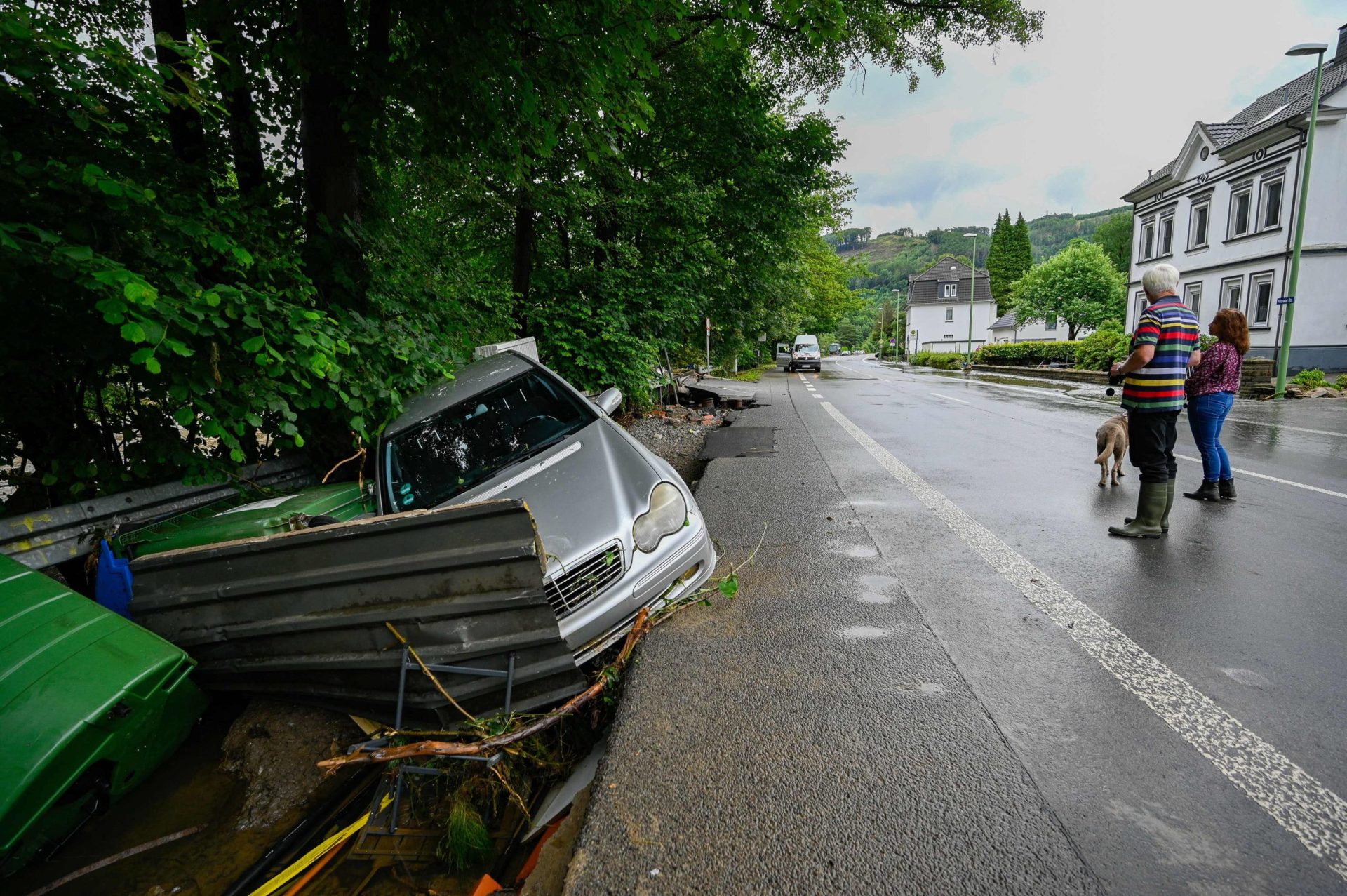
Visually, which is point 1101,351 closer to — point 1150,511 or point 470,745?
point 1150,511

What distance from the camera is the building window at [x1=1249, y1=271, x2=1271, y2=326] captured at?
2208cm

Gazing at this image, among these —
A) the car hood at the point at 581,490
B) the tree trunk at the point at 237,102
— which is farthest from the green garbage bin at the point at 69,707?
the tree trunk at the point at 237,102

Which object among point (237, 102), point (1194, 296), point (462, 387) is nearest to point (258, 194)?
point (237, 102)

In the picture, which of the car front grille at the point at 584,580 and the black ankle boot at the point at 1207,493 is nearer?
the car front grille at the point at 584,580

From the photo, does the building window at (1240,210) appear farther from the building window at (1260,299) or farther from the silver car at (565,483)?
the silver car at (565,483)

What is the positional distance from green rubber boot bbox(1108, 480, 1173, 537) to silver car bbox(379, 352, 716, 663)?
3.23m

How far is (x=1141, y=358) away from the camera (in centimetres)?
405

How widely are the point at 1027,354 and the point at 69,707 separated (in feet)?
131

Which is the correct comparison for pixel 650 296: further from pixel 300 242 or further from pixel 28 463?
pixel 28 463

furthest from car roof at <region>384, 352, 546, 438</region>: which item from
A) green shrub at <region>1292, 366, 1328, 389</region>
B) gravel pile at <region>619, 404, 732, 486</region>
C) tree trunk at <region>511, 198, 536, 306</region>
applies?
green shrub at <region>1292, 366, 1328, 389</region>

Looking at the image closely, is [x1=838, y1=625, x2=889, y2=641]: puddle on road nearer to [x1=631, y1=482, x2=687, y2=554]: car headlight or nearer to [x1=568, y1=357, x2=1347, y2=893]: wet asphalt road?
[x1=568, y1=357, x2=1347, y2=893]: wet asphalt road

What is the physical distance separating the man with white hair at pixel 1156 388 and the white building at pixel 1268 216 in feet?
65.7

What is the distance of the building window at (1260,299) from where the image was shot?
2208 centimetres

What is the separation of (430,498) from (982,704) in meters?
2.91
